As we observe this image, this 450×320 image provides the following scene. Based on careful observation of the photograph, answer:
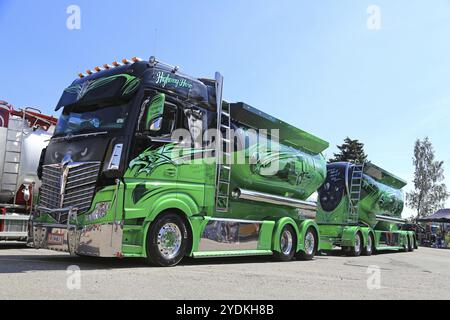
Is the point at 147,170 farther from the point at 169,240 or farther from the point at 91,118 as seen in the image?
the point at 91,118

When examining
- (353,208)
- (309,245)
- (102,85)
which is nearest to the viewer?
(102,85)

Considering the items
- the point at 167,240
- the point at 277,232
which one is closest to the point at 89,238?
the point at 167,240

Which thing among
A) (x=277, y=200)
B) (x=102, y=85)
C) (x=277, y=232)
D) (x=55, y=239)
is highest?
(x=102, y=85)

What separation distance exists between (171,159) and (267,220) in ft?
14.5

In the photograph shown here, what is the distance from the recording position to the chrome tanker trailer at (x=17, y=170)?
39.7ft

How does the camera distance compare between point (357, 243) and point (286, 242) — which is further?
point (357, 243)

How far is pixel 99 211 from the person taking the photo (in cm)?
789

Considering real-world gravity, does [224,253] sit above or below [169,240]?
below

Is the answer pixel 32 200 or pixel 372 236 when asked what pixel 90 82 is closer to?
pixel 32 200

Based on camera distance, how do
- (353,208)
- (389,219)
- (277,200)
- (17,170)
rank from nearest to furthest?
1. (17,170)
2. (277,200)
3. (353,208)
4. (389,219)

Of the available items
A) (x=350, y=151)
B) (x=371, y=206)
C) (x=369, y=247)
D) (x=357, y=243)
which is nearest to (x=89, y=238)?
(x=357, y=243)

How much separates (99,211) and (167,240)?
146cm

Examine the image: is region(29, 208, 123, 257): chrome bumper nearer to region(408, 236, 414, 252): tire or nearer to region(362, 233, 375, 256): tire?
region(362, 233, 375, 256): tire
